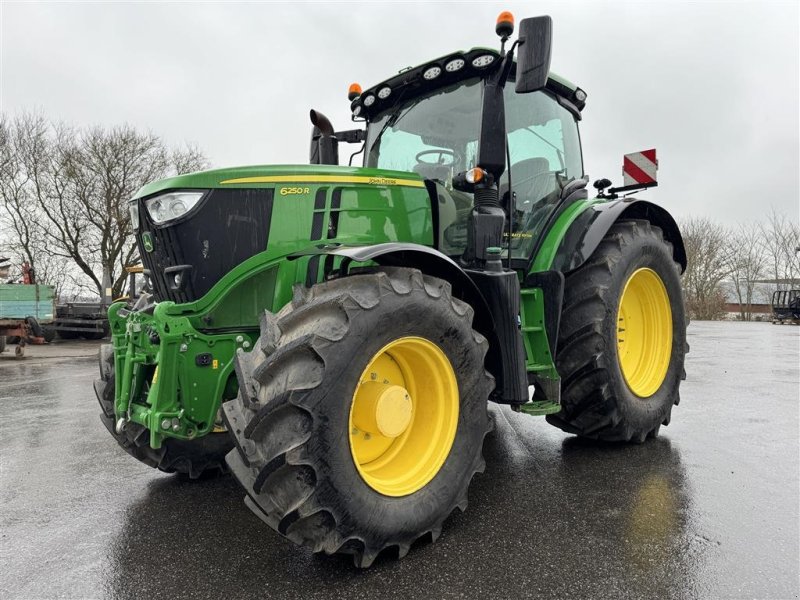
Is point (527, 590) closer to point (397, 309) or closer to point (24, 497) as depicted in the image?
point (397, 309)

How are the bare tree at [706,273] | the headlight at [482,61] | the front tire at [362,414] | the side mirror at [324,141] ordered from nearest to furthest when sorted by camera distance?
1. the front tire at [362,414]
2. the headlight at [482,61]
3. the side mirror at [324,141]
4. the bare tree at [706,273]

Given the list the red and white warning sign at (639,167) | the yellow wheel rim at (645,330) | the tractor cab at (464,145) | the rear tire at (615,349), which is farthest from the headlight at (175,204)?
the red and white warning sign at (639,167)

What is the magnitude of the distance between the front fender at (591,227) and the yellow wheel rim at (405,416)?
142cm

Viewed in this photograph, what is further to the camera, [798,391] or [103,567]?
[798,391]

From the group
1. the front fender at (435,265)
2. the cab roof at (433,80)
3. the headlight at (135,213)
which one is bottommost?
the front fender at (435,265)

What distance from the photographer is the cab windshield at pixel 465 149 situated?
3.49 meters

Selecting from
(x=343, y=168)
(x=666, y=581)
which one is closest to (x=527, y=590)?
(x=666, y=581)

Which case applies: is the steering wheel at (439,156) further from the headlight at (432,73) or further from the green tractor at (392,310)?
the headlight at (432,73)

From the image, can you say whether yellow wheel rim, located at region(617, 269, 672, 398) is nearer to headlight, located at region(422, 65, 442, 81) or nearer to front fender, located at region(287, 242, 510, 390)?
front fender, located at region(287, 242, 510, 390)

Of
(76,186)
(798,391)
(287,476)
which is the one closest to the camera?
(287,476)

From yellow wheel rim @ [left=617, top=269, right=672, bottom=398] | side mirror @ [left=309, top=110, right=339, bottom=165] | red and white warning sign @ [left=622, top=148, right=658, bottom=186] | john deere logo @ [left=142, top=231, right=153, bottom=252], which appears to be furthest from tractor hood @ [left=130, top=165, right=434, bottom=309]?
red and white warning sign @ [left=622, top=148, right=658, bottom=186]

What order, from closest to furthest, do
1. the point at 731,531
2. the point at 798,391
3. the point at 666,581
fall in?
1. the point at 666,581
2. the point at 731,531
3. the point at 798,391

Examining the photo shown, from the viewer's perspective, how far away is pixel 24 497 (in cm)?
326

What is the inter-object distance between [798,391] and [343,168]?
21.2 ft
